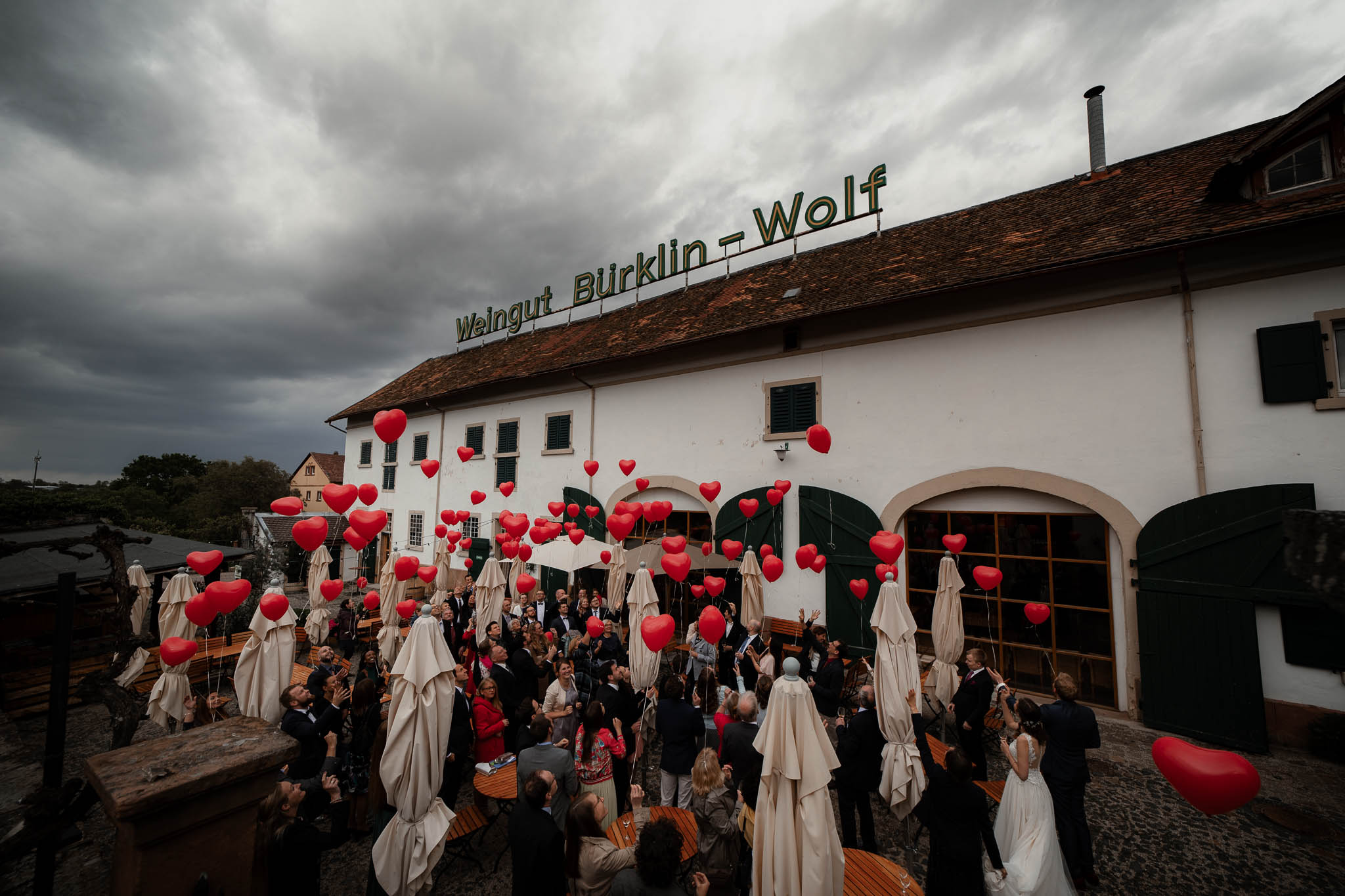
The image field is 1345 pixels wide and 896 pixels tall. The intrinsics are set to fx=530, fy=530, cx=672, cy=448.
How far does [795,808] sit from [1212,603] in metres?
8.23

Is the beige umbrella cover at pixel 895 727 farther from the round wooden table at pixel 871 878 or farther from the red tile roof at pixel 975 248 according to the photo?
the red tile roof at pixel 975 248

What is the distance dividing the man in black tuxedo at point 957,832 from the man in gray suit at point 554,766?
9.72 feet

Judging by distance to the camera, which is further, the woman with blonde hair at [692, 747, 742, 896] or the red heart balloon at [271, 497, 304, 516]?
the red heart balloon at [271, 497, 304, 516]

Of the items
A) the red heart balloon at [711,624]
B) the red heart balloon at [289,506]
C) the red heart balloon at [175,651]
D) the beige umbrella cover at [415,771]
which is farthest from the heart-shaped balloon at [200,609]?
the red heart balloon at [711,624]

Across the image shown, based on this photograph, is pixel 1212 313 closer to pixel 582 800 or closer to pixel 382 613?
pixel 582 800

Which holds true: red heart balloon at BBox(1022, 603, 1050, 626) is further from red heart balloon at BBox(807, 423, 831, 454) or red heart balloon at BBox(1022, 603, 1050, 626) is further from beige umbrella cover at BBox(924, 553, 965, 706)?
red heart balloon at BBox(807, 423, 831, 454)

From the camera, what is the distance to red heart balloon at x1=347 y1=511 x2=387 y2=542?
809 cm

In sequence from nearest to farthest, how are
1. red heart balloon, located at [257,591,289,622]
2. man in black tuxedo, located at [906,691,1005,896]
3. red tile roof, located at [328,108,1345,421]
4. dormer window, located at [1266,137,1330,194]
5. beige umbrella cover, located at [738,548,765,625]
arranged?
man in black tuxedo, located at [906,691,1005,896]
red heart balloon, located at [257,591,289,622]
dormer window, located at [1266,137,1330,194]
red tile roof, located at [328,108,1345,421]
beige umbrella cover, located at [738,548,765,625]

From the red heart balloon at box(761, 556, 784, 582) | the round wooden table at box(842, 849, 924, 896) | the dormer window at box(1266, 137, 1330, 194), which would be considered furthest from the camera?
the red heart balloon at box(761, 556, 784, 582)

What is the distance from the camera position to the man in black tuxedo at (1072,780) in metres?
5.00

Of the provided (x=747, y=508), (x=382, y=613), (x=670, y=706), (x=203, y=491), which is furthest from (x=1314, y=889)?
(x=203, y=491)

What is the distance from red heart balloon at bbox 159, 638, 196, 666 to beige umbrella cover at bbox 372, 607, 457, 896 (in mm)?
4024

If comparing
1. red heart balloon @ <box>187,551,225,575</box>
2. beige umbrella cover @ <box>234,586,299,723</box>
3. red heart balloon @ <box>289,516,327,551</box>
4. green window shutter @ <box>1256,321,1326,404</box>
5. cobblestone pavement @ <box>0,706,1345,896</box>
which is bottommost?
cobblestone pavement @ <box>0,706,1345,896</box>

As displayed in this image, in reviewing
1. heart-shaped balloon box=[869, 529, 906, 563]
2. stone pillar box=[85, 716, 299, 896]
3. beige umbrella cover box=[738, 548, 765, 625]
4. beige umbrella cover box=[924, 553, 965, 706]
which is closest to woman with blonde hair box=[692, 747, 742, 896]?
stone pillar box=[85, 716, 299, 896]
